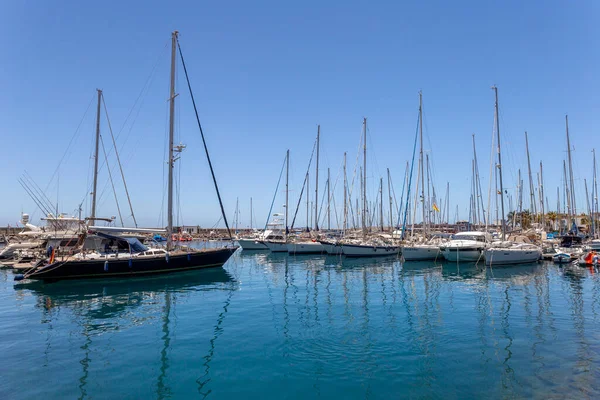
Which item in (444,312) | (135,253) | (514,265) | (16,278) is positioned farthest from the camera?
(514,265)

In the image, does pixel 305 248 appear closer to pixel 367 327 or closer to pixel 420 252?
pixel 420 252

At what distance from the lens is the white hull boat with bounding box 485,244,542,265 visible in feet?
128

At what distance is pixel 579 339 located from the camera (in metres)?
14.0

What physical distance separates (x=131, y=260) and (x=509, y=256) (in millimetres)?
37384

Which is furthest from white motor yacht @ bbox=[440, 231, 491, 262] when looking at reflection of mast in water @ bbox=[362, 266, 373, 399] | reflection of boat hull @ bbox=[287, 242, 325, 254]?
reflection of boat hull @ bbox=[287, 242, 325, 254]

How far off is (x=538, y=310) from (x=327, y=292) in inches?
465

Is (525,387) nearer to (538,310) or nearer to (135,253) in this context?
(538,310)

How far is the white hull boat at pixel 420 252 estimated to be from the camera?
1713 inches

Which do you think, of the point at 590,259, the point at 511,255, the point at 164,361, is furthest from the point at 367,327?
the point at 590,259

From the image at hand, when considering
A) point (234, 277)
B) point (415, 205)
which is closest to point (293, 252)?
point (415, 205)

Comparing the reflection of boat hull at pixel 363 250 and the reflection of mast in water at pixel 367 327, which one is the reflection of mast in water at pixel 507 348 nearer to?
the reflection of mast in water at pixel 367 327

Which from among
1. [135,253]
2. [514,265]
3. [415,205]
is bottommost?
[514,265]

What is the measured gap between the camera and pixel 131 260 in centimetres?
2914

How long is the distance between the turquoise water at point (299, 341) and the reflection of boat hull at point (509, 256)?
1263 cm
